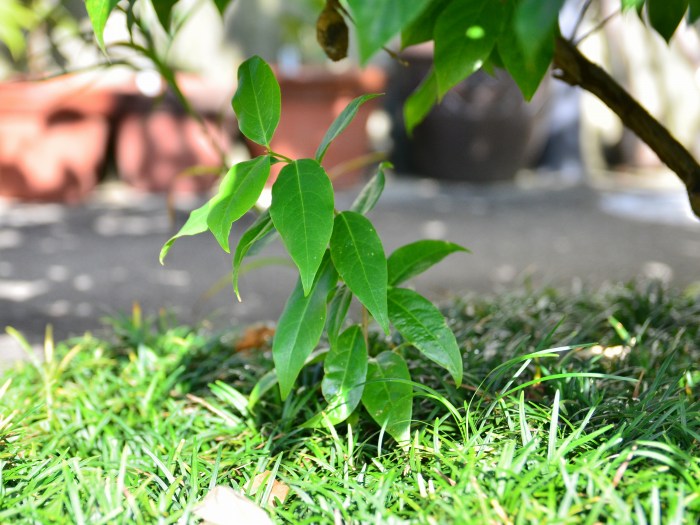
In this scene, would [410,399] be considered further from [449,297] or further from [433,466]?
[449,297]

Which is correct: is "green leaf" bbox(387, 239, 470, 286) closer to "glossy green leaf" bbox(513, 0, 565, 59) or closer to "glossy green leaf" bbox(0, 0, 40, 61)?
"glossy green leaf" bbox(513, 0, 565, 59)

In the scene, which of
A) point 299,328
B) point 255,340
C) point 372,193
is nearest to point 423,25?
point 372,193

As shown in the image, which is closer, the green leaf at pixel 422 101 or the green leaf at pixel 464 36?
the green leaf at pixel 464 36

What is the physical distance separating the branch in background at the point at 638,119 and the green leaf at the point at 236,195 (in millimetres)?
745

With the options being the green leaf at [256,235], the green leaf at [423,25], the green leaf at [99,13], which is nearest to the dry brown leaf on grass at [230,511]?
the green leaf at [256,235]

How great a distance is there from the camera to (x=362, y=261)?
119cm

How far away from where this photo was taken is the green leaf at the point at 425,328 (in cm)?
124

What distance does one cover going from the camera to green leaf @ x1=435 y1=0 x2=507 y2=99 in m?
1.11

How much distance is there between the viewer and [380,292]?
3.81 feet

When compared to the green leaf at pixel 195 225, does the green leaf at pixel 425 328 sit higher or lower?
lower

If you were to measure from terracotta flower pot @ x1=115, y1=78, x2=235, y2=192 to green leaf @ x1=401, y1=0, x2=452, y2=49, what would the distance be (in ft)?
15.5

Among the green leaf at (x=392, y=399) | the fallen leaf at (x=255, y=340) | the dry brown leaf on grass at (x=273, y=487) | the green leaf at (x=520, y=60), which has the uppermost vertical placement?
the green leaf at (x=520, y=60)

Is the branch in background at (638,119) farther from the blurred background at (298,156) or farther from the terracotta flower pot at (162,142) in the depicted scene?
the terracotta flower pot at (162,142)

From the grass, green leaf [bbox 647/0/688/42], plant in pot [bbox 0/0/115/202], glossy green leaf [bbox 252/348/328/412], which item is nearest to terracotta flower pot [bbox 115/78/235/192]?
plant in pot [bbox 0/0/115/202]
